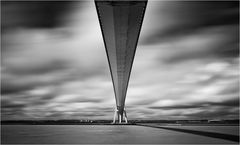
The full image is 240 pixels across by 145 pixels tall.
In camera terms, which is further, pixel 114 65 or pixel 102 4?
pixel 114 65

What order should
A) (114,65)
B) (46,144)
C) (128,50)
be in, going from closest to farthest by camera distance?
(46,144) < (128,50) < (114,65)

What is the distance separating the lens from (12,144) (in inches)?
798

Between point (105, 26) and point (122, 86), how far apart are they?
24032 mm

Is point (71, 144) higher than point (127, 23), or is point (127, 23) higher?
point (127, 23)

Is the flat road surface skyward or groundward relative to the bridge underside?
groundward

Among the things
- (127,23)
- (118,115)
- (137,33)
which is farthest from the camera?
(118,115)

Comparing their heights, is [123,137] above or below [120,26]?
below

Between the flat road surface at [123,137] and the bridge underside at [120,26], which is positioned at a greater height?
the bridge underside at [120,26]

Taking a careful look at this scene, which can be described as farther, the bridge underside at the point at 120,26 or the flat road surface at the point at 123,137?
the flat road surface at the point at 123,137

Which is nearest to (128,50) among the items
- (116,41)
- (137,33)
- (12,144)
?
(116,41)

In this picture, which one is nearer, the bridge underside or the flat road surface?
the bridge underside

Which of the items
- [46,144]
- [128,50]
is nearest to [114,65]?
[128,50]

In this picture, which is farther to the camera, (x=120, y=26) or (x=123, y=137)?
(x=123, y=137)

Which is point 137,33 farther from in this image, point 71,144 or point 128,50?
point 71,144
